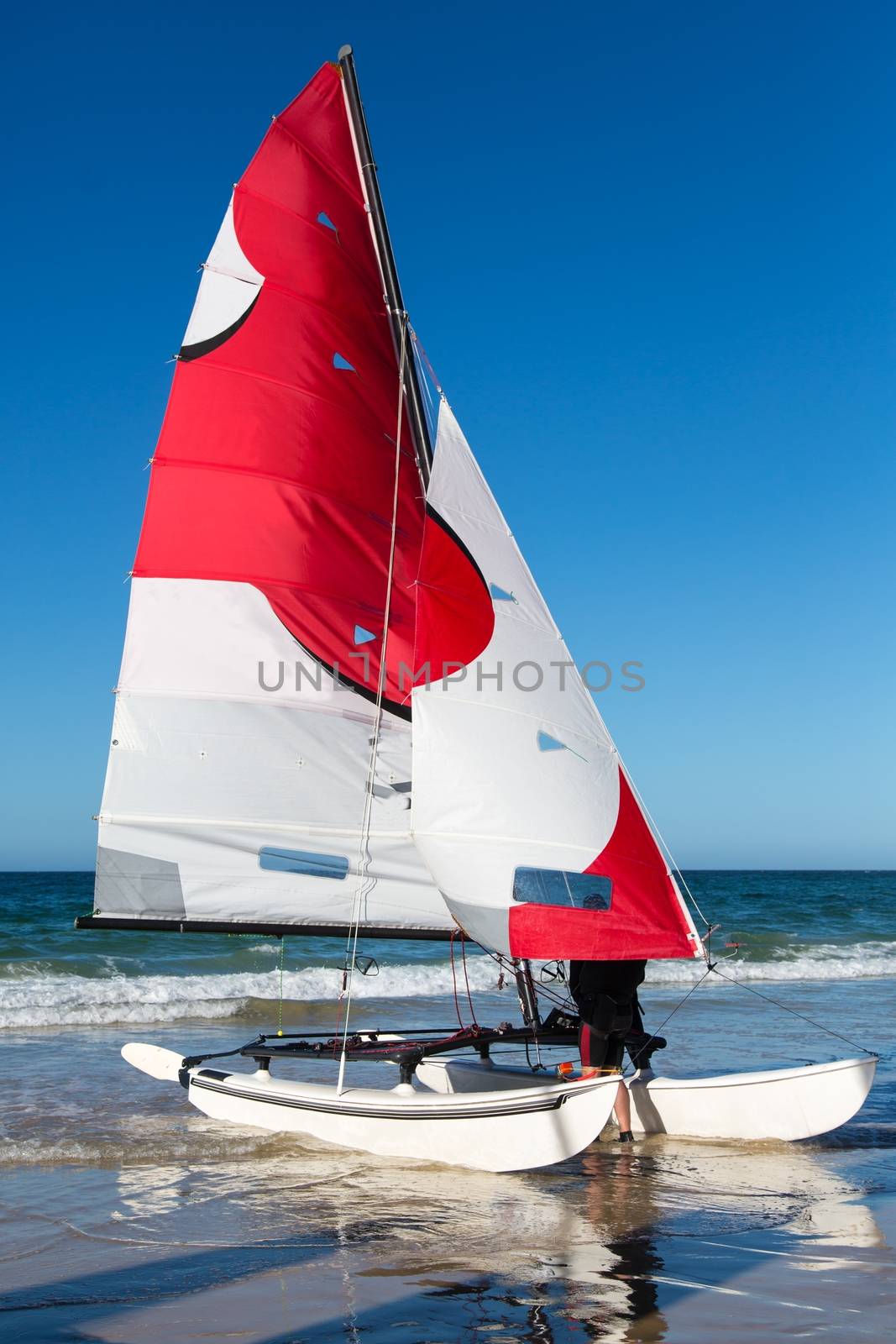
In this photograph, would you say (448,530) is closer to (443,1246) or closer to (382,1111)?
(382,1111)

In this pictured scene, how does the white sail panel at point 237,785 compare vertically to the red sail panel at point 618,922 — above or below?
above

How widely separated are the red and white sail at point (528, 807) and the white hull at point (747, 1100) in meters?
1.35

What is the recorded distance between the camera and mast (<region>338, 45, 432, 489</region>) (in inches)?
307

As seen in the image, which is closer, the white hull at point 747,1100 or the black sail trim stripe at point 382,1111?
the black sail trim stripe at point 382,1111

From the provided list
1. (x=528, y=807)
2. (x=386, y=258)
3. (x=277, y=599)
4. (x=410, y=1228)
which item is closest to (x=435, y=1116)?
(x=410, y=1228)

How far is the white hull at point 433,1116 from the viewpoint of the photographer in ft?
19.4

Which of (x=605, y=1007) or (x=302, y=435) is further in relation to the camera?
(x=302, y=435)

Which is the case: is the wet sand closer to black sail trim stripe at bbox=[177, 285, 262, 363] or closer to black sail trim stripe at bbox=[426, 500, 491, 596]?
black sail trim stripe at bbox=[426, 500, 491, 596]

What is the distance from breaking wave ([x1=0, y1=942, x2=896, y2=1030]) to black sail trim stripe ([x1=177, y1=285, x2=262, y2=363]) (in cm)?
821

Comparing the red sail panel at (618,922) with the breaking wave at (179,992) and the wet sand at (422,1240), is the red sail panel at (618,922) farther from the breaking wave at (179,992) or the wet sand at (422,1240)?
the breaking wave at (179,992)

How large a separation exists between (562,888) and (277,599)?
8.98 ft

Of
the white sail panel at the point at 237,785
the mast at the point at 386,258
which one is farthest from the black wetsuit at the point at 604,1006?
the mast at the point at 386,258

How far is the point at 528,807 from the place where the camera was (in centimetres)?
655

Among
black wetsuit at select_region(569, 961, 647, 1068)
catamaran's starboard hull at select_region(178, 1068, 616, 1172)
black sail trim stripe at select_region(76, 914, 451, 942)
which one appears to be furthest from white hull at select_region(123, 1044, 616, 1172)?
black sail trim stripe at select_region(76, 914, 451, 942)
